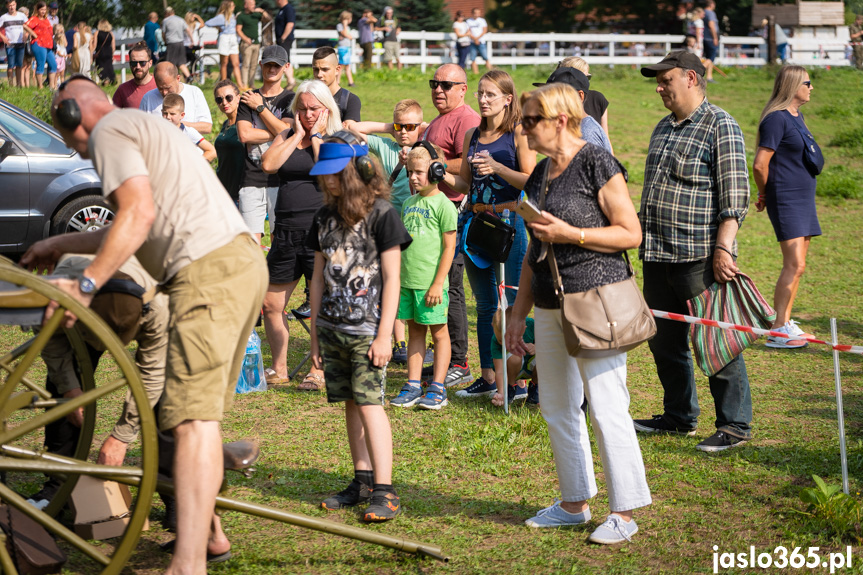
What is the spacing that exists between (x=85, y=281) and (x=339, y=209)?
54.1 inches

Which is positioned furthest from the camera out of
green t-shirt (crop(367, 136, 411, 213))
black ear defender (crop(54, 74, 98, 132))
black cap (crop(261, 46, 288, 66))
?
black cap (crop(261, 46, 288, 66))

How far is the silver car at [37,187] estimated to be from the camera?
9086 millimetres

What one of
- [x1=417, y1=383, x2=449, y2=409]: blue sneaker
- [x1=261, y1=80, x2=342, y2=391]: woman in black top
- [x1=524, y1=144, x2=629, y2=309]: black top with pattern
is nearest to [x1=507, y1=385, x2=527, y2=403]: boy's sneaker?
[x1=417, y1=383, x2=449, y2=409]: blue sneaker

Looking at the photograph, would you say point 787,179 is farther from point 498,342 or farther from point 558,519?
point 558,519

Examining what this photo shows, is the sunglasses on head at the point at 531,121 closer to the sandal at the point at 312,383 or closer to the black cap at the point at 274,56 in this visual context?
the sandal at the point at 312,383

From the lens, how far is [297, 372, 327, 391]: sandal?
6.53 meters

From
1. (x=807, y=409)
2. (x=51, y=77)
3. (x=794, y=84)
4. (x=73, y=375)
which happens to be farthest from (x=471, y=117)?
(x=51, y=77)

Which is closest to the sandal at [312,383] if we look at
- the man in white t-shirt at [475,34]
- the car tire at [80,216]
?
the car tire at [80,216]

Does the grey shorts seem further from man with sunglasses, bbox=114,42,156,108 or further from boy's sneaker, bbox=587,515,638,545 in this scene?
boy's sneaker, bbox=587,515,638,545

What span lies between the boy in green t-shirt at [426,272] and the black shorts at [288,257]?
80 centimetres

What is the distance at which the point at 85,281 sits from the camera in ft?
10.8

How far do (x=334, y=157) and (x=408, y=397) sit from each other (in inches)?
89.1

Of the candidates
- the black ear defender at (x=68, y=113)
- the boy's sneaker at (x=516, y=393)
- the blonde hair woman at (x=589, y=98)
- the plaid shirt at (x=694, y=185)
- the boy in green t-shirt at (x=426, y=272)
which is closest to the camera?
the black ear defender at (x=68, y=113)

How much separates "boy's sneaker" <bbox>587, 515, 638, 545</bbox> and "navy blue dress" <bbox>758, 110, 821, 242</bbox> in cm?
425
